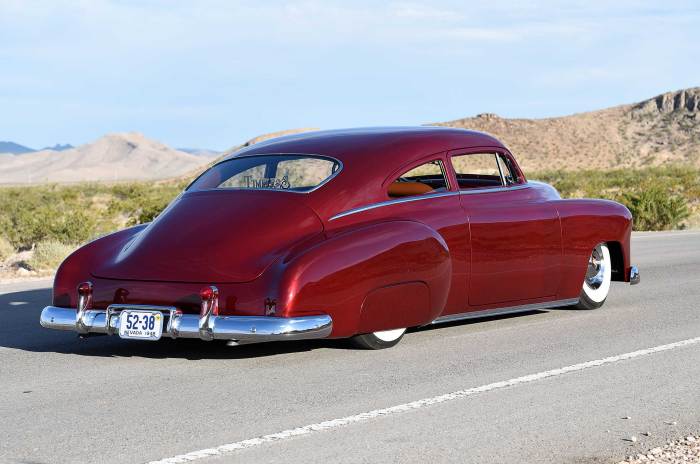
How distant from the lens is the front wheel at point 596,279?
978 centimetres

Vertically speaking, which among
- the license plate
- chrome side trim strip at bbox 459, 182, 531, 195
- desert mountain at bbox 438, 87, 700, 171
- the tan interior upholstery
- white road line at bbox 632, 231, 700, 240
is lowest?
desert mountain at bbox 438, 87, 700, 171

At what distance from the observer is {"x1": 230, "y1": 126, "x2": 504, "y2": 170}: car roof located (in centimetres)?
804

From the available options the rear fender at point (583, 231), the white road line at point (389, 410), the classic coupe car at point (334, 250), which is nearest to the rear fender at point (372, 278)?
the classic coupe car at point (334, 250)

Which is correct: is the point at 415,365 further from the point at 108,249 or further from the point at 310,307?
the point at 108,249

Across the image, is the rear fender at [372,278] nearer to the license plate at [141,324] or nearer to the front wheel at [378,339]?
the front wheel at [378,339]

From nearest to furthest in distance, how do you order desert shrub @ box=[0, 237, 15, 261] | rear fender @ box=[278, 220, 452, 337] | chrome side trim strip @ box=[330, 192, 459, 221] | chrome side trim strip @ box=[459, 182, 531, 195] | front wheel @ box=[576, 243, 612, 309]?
rear fender @ box=[278, 220, 452, 337] < chrome side trim strip @ box=[330, 192, 459, 221] < chrome side trim strip @ box=[459, 182, 531, 195] < front wheel @ box=[576, 243, 612, 309] < desert shrub @ box=[0, 237, 15, 261]

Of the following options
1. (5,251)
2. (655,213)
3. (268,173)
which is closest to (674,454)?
(268,173)

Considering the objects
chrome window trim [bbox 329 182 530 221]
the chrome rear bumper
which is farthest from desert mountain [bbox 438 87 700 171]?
the chrome rear bumper

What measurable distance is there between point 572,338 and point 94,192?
180 feet

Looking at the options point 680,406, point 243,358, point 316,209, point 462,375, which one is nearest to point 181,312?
point 243,358

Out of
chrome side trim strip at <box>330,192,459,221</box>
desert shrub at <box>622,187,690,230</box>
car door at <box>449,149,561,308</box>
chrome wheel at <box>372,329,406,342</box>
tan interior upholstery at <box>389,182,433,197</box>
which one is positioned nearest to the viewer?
chrome side trim strip at <box>330,192,459,221</box>

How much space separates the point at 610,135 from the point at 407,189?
10947cm

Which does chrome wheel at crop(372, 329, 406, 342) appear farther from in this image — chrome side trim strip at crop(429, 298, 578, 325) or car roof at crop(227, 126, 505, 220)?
car roof at crop(227, 126, 505, 220)

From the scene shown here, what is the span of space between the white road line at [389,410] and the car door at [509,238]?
1.17m
